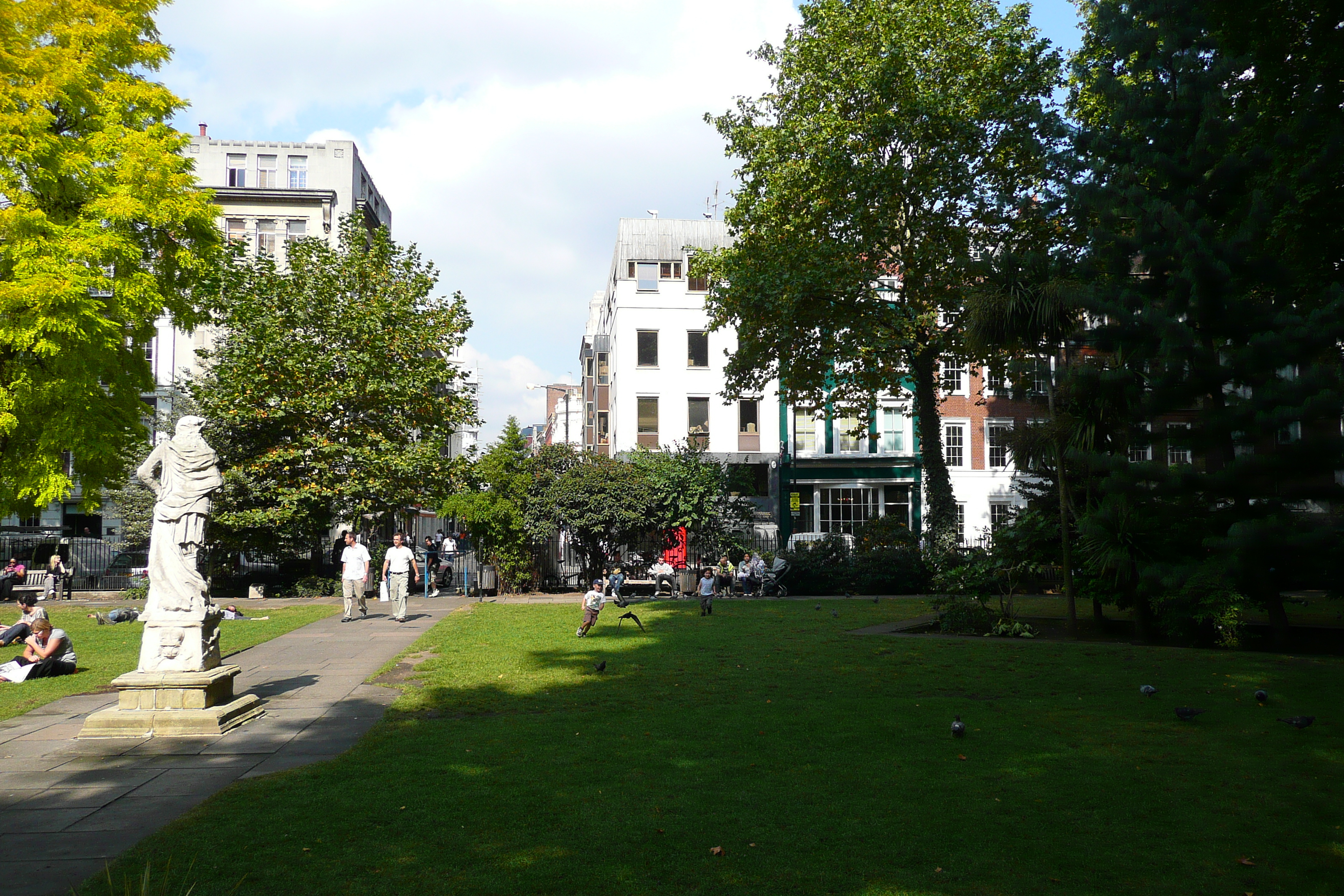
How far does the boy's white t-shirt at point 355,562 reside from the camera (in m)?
19.4

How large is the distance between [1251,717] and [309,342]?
24090mm

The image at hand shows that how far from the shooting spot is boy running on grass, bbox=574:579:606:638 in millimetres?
15953

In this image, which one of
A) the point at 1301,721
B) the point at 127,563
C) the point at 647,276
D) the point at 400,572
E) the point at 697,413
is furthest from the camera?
the point at 647,276

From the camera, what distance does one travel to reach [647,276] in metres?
43.5

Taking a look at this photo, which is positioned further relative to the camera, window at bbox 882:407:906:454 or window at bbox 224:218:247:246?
window at bbox 224:218:247:246

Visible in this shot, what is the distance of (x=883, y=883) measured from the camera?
4.83 meters

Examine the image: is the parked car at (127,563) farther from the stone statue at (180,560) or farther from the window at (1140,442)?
the window at (1140,442)

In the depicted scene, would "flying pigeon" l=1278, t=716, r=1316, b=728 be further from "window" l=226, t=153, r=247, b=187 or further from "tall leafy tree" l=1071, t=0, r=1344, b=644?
"window" l=226, t=153, r=247, b=187

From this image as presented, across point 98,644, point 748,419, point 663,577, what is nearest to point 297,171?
point 748,419

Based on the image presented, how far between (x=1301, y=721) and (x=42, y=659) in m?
14.3

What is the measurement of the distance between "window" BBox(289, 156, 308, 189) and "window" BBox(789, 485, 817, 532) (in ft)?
105

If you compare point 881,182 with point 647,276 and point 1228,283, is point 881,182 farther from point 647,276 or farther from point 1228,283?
point 647,276

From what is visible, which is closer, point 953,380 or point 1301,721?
point 1301,721

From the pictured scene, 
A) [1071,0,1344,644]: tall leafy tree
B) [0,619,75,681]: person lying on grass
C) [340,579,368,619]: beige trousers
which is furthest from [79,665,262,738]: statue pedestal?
[1071,0,1344,644]: tall leafy tree
